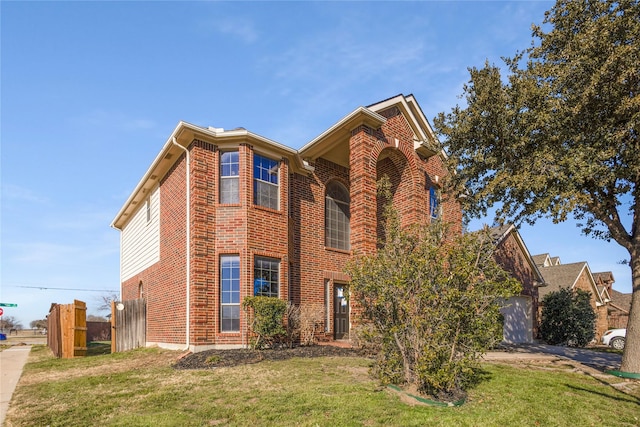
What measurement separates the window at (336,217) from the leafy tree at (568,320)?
1289 cm

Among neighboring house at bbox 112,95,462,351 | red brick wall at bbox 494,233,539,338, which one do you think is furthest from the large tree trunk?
red brick wall at bbox 494,233,539,338

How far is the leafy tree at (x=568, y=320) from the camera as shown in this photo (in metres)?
22.0

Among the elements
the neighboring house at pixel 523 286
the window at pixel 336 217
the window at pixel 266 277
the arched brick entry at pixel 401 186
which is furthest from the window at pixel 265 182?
the neighboring house at pixel 523 286

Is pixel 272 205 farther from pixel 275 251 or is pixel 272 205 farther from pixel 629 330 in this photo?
pixel 629 330

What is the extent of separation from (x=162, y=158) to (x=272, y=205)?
13.5ft

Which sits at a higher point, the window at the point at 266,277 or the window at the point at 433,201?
the window at the point at 433,201

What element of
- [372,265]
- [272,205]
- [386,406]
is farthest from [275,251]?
[386,406]

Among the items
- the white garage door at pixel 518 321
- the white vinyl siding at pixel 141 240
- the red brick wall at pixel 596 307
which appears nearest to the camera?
the white vinyl siding at pixel 141 240

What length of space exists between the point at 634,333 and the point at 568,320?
43.2ft

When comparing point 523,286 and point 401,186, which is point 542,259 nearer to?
point 523,286

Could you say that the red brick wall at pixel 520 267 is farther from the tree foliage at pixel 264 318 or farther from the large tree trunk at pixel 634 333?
the tree foliage at pixel 264 318

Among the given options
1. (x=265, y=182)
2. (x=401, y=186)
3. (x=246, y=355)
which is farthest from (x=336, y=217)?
(x=246, y=355)

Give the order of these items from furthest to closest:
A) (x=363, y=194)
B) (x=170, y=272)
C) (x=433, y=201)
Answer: (x=433, y=201), (x=170, y=272), (x=363, y=194)

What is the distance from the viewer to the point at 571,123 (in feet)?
35.5
